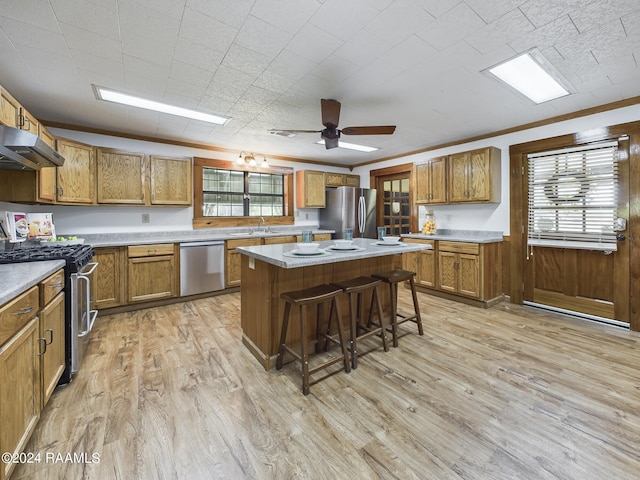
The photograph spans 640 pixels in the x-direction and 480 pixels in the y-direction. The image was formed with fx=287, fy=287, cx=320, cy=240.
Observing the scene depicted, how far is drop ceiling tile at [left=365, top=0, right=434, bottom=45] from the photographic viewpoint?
5.53 ft

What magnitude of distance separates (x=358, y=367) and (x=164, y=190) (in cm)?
367

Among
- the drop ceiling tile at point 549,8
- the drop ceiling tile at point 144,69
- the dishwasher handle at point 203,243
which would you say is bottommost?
the dishwasher handle at point 203,243

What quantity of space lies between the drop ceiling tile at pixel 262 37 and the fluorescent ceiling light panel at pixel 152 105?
5.14 feet

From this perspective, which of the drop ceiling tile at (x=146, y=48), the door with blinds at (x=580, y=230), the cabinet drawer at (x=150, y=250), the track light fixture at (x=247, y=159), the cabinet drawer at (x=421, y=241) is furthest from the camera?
the track light fixture at (x=247, y=159)

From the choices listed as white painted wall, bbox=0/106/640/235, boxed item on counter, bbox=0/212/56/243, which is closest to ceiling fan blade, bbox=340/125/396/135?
white painted wall, bbox=0/106/640/235

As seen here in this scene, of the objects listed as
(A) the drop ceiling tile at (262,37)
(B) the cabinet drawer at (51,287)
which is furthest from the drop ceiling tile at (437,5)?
(B) the cabinet drawer at (51,287)

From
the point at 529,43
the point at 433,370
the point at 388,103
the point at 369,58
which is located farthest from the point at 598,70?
the point at 433,370

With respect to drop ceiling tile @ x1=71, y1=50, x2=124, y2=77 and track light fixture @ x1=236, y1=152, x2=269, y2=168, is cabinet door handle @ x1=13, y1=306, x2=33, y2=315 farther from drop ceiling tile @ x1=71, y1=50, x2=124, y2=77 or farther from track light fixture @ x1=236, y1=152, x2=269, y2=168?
track light fixture @ x1=236, y1=152, x2=269, y2=168

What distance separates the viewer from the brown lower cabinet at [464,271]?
3879 mm

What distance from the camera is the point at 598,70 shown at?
243 cm

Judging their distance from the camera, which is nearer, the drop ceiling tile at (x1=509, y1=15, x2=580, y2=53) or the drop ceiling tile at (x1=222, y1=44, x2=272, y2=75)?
the drop ceiling tile at (x1=509, y1=15, x2=580, y2=53)

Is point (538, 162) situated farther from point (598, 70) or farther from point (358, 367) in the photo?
point (358, 367)

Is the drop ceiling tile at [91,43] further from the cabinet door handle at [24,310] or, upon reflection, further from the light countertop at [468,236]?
the light countertop at [468,236]

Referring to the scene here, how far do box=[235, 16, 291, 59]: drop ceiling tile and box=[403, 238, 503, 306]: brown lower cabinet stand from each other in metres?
3.39
